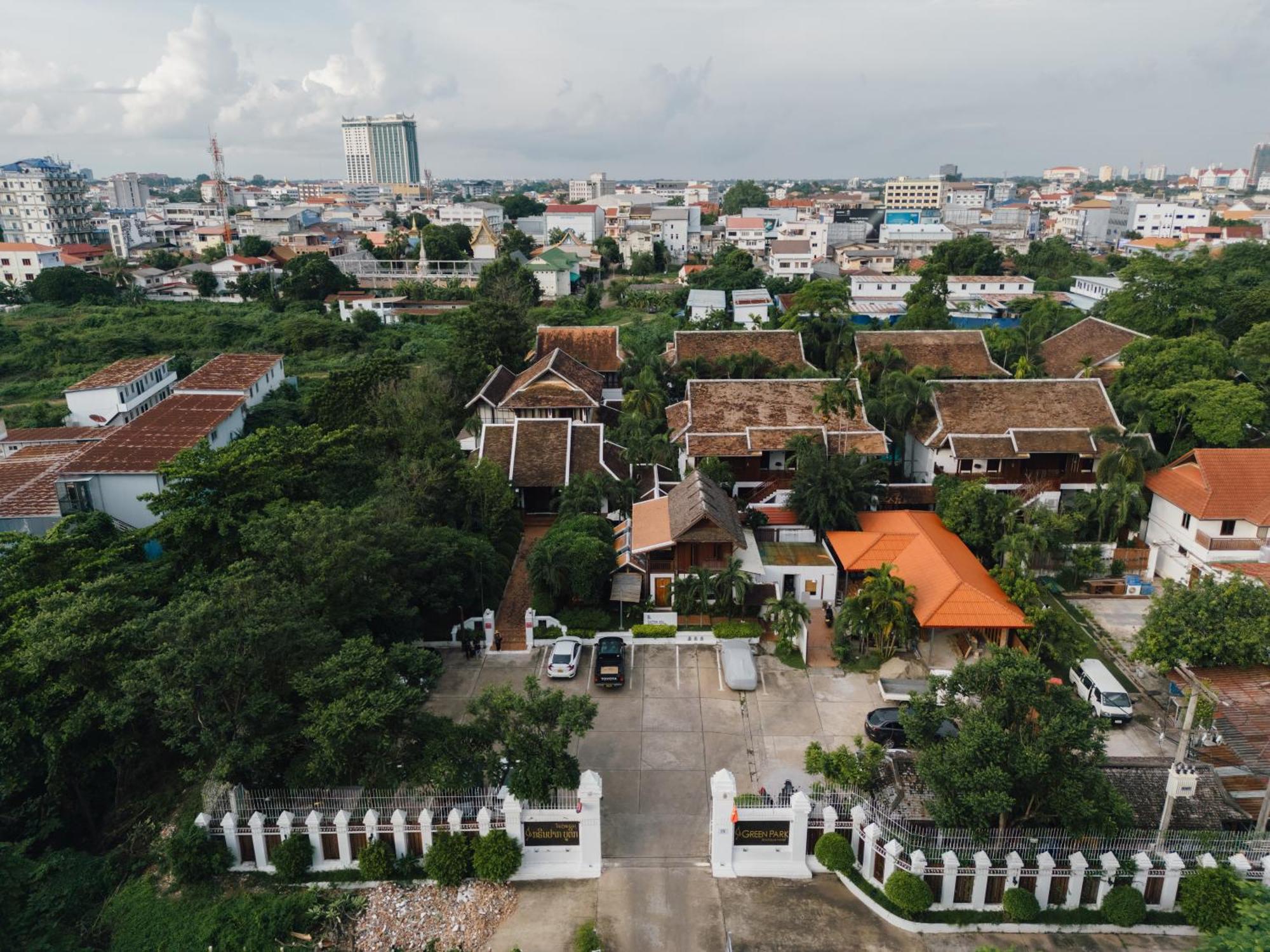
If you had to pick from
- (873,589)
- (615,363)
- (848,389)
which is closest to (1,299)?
(615,363)

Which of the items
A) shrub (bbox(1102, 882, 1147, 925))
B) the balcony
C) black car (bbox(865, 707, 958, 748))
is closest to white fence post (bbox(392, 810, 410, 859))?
black car (bbox(865, 707, 958, 748))

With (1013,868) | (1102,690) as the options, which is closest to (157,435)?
(1013,868)

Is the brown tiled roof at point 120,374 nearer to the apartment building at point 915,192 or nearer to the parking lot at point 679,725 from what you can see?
the parking lot at point 679,725

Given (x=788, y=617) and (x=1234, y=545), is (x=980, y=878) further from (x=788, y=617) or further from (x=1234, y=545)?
(x=1234, y=545)

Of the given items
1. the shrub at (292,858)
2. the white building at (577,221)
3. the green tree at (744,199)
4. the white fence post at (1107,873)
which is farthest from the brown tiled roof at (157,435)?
the green tree at (744,199)

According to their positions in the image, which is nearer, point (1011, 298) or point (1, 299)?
point (1011, 298)

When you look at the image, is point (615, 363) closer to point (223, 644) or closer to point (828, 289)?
point (828, 289)

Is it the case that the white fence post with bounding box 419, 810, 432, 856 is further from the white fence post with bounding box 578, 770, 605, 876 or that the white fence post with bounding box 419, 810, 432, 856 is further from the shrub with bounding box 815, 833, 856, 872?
the shrub with bounding box 815, 833, 856, 872
